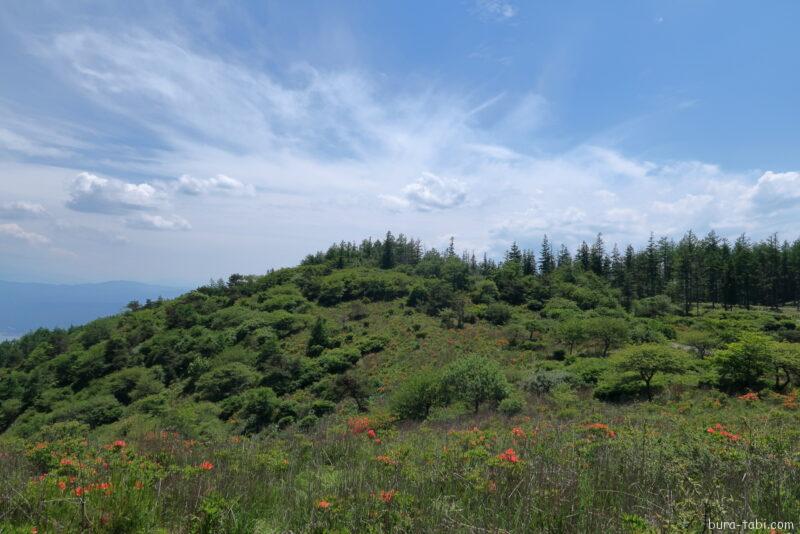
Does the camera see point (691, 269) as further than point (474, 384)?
Yes

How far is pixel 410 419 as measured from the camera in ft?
56.0

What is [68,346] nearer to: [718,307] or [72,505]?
[72,505]

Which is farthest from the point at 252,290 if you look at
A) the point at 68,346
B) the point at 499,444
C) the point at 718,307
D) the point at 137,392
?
the point at 718,307

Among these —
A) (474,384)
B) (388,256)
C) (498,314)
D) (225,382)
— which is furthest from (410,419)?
(388,256)

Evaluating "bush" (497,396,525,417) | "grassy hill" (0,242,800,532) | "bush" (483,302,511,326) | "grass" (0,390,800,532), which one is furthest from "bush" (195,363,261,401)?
"grass" (0,390,800,532)

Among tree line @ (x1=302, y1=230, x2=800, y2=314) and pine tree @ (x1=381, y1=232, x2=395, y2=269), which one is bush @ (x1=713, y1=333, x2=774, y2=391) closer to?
tree line @ (x1=302, y1=230, x2=800, y2=314)

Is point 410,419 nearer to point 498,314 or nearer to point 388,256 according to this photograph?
point 498,314

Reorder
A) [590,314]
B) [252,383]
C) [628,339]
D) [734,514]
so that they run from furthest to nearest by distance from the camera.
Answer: [590,314]
[252,383]
[628,339]
[734,514]

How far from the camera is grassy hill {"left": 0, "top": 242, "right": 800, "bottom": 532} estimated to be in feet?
9.07

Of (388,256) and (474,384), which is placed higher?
(388,256)

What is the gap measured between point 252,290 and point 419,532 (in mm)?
77898

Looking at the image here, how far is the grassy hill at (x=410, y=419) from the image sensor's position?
277 cm

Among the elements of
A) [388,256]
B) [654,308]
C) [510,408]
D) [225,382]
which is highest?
[388,256]

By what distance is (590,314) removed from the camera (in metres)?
46.7
